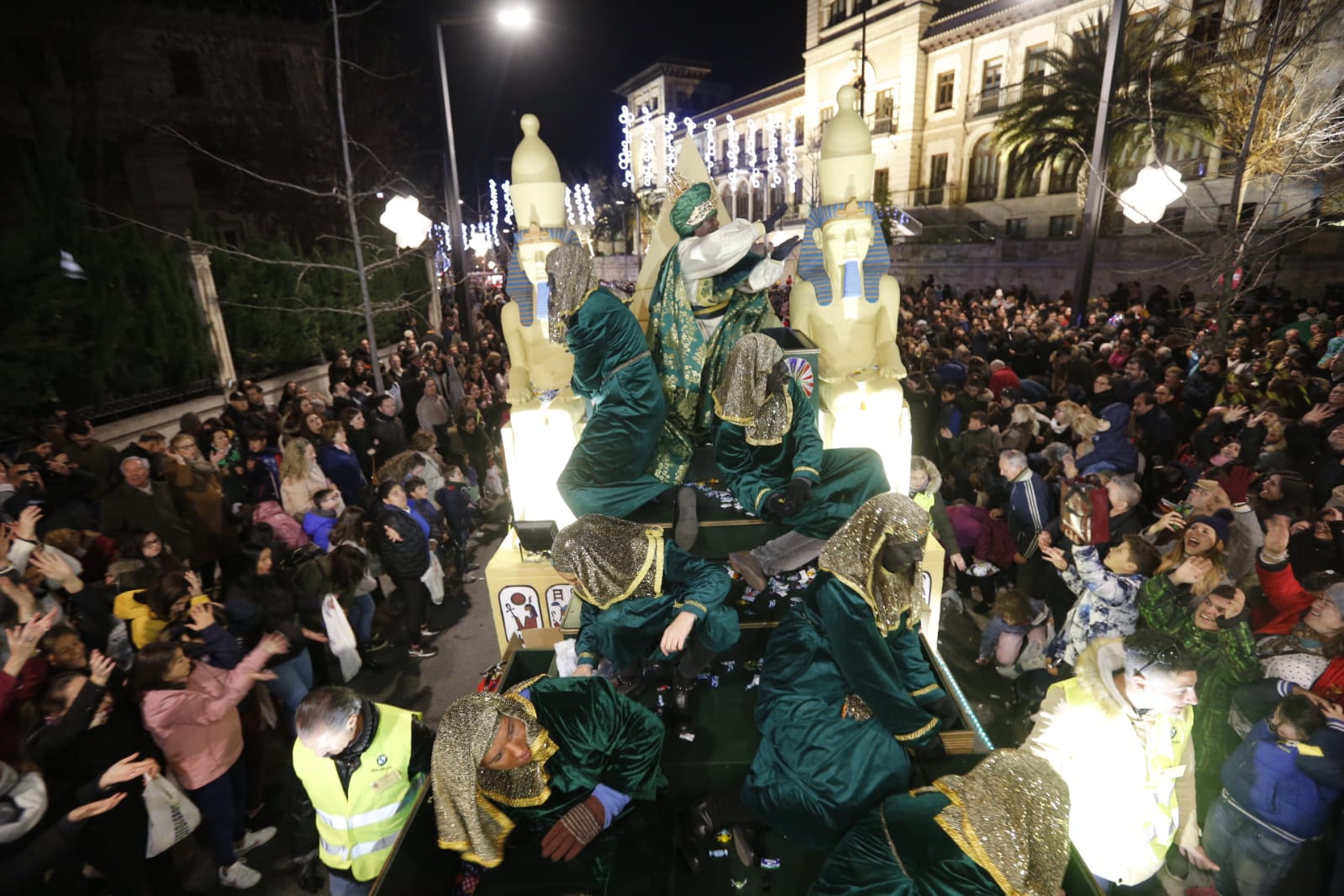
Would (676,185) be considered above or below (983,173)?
below

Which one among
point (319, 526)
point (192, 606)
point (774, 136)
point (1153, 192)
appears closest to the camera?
point (192, 606)

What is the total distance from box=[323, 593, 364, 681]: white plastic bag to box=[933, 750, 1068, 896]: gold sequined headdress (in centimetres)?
400

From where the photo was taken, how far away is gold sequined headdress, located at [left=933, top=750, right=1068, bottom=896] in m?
1.89

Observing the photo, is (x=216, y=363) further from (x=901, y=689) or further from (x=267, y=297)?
(x=901, y=689)

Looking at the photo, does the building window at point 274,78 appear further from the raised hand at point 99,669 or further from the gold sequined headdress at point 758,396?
the gold sequined headdress at point 758,396

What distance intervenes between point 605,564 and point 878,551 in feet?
3.67

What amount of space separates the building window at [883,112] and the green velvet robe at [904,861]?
3466 centimetres

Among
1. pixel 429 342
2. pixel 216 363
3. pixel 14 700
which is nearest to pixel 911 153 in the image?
pixel 429 342

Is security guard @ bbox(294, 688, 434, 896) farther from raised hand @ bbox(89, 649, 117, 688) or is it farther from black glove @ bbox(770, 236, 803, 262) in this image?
black glove @ bbox(770, 236, 803, 262)

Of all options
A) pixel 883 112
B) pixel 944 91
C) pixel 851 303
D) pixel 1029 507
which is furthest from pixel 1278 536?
pixel 883 112

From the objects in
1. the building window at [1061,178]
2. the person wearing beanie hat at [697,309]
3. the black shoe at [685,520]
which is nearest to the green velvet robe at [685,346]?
the person wearing beanie hat at [697,309]

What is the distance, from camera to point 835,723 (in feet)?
8.17

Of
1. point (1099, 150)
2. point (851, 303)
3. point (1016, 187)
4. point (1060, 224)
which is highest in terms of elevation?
point (1016, 187)

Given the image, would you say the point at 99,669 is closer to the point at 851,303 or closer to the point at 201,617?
the point at 201,617
